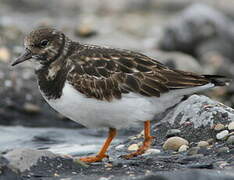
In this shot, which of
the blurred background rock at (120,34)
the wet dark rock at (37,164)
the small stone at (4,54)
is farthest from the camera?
the small stone at (4,54)

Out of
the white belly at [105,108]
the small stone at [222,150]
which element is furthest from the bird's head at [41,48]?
the small stone at [222,150]

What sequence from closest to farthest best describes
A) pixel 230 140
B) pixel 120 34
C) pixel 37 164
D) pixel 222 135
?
pixel 37 164 < pixel 230 140 < pixel 222 135 < pixel 120 34

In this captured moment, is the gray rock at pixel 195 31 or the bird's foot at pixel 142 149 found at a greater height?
the gray rock at pixel 195 31

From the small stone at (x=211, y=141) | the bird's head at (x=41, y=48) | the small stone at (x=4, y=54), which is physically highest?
the small stone at (x=4, y=54)

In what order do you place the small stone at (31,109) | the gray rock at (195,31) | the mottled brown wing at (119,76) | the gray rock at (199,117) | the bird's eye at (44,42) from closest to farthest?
the mottled brown wing at (119,76)
the bird's eye at (44,42)
the gray rock at (199,117)
the small stone at (31,109)
the gray rock at (195,31)

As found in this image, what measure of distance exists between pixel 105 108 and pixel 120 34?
741 centimetres

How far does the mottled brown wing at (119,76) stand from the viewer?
5.45 meters

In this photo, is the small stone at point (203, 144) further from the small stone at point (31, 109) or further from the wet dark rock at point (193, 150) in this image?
the small stone at point (31, 109)

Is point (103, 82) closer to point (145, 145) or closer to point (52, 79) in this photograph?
point (52, 79)

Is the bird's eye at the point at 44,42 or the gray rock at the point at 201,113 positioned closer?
the bird's eye at the point at 44,42

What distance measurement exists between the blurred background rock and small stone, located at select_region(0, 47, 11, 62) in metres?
0.02

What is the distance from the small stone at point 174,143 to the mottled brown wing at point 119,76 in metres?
0.52

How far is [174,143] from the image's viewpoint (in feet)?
19.0

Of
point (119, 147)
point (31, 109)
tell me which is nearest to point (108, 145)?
point (119, 147)
